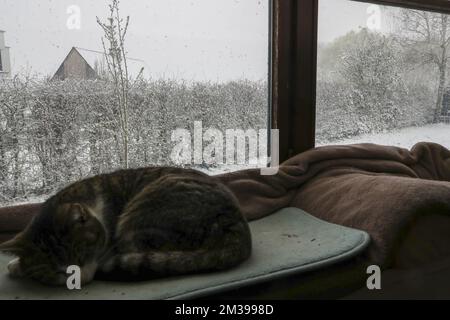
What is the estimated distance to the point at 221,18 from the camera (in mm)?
1932

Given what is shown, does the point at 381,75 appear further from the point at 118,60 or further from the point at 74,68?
the point at 74,68

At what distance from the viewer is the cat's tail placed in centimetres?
109

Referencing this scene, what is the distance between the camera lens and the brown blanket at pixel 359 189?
1279 millimetres

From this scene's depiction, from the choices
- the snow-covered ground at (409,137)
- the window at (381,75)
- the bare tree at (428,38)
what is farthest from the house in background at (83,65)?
the bare tree at (428,38)

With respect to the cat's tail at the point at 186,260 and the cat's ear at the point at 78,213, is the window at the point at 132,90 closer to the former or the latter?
the cat's ear at the point at 78,213

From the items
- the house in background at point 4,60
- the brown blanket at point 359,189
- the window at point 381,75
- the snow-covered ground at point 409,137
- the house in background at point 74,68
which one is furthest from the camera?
the snow-covered ground at point 409,137

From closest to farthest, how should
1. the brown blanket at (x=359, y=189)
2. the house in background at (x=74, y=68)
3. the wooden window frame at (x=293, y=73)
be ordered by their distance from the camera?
the brown blanket at (x=359, y=189), the house in background at (x=74, y=68), the wooden window frame at (x=293, y=73)

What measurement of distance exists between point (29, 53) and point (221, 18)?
856mm

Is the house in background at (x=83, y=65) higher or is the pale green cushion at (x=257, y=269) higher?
the house in background at (x=83, y=65)

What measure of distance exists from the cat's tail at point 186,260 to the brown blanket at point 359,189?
440mm

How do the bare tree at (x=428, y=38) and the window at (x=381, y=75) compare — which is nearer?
the window at (x=381, y=75)

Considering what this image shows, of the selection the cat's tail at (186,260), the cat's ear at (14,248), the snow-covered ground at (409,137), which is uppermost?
the snow-covered ground at (409,137)
